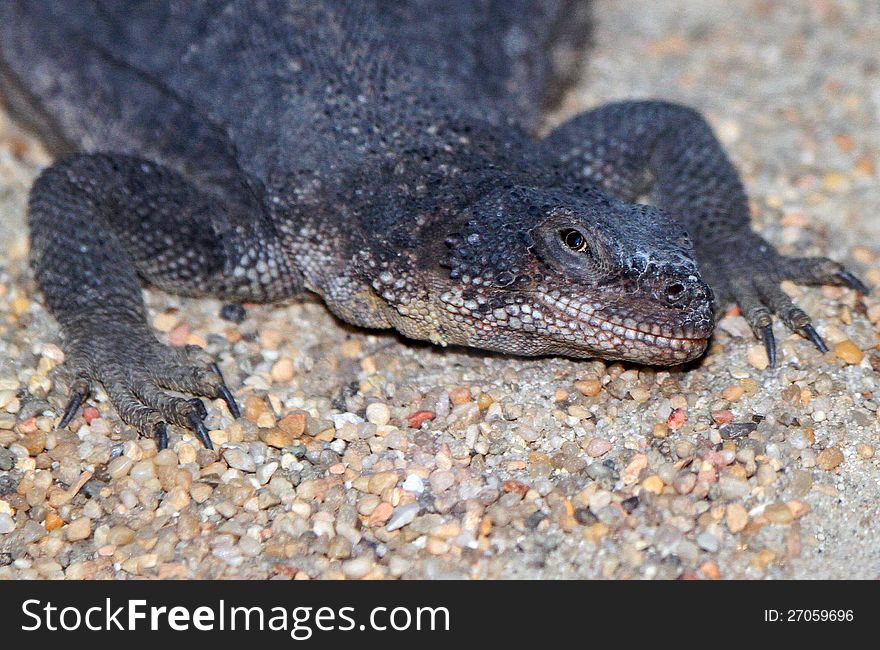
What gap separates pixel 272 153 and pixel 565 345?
2.14 meters

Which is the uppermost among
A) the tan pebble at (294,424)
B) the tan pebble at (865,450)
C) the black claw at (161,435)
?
the tan pebble at (294,424)

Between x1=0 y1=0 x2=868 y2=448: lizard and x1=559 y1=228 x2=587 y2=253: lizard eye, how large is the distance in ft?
0.03

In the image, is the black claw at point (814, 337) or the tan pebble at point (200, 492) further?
the black claw at point (814, 337)

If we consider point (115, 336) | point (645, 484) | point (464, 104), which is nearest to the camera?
point (645, 484)

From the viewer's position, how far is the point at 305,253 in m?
6.07

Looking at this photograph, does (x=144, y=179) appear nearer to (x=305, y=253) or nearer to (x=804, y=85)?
(x=305, y=253)

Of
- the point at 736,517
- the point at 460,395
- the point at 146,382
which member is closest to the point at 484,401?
the point at 460,395

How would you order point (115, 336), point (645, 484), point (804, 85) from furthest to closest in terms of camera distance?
point (804, 85) → point (115, 336) → point (645, 484)

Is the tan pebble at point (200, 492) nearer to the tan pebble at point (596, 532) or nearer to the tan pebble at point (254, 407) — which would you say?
the tan pebble at point (254, 407)

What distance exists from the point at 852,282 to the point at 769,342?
75 centimetres

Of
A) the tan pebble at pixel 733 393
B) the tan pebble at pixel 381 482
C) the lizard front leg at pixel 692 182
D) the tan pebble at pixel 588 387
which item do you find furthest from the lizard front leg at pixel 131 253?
the tan pebble at pixel 733 393

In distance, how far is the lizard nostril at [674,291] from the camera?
5172mm

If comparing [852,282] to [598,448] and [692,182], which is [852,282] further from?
[598,448]
